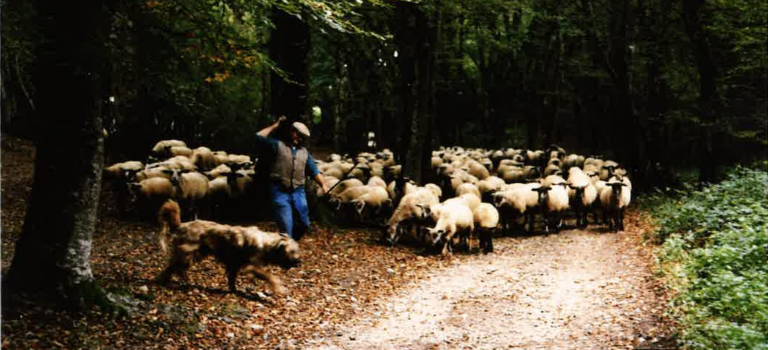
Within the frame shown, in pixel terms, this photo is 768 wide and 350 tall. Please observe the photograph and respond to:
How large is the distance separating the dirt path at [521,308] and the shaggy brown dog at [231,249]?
1163 mm

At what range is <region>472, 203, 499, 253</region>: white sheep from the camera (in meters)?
12.6

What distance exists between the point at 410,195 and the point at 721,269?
247 inches

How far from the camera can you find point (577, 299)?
344 inches

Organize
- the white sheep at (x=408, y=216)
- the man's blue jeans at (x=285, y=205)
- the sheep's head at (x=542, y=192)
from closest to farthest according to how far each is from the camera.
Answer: the man's blue jeans at (x=285, y=205), the white sheep at (x=408, y=216), the sheep's head at (x=542, y=192)

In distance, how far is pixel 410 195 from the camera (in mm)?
12953

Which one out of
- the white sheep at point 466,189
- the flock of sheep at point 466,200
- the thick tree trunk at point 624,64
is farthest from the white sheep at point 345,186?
the thick tree trunk at point 624,64

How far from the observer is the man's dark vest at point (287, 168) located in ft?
27.5

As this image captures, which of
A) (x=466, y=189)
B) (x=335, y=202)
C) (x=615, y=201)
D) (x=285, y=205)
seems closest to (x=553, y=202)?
(x=615, y=201)

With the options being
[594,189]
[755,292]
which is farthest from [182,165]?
[755,292]

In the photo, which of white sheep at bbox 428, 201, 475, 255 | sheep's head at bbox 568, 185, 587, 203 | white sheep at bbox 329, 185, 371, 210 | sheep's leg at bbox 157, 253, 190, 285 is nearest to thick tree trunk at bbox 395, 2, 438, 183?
white sheep at bbox 329, 185, 371, 210

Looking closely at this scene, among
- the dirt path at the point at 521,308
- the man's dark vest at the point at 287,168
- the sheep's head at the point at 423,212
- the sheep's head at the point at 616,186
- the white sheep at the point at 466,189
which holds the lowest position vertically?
the dirt path at the point at 521,308

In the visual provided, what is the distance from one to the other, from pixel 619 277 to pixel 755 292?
300 centimetres

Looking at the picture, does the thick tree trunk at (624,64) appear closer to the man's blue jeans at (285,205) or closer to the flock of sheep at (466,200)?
the flock of sheep at (466,200)

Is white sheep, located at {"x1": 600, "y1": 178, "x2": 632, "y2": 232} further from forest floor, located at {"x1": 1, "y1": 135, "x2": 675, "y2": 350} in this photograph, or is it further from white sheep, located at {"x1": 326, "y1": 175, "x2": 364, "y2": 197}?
white sheep, located at {"x1": 326, "y1": 175, "x2": 364, "y2": 197}
